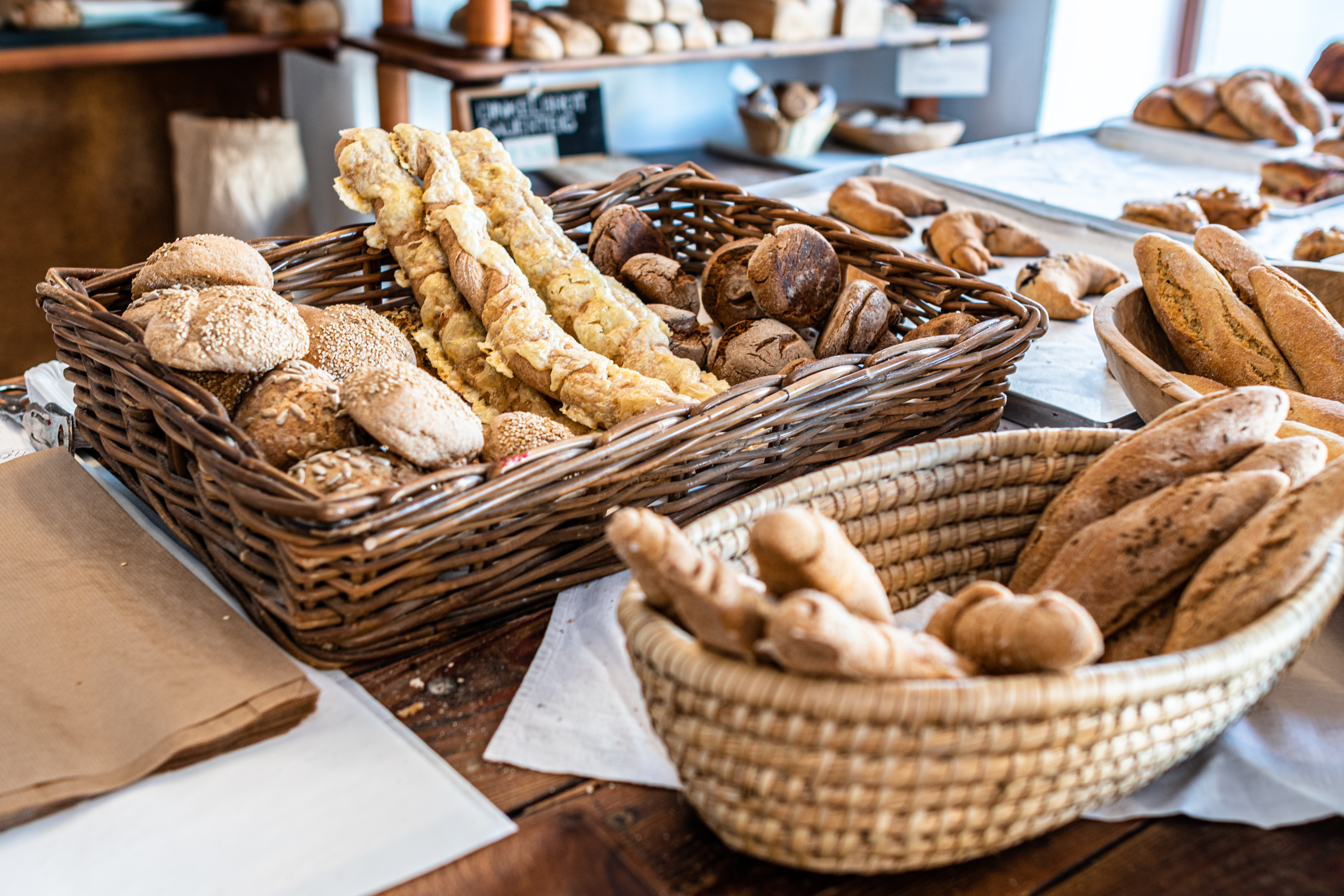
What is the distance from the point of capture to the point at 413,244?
53.2 inches

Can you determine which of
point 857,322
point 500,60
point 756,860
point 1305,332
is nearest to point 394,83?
point 500,60

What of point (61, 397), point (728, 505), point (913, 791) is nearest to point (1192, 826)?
point (913, 791)

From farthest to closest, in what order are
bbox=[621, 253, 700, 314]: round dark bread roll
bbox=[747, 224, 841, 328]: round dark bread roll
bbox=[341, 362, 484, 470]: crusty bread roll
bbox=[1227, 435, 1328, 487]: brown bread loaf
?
bbox=[621, 253, 700, 314]: round dark bread roll → bbox=[747, 224, 841, 328]: round dark bread roll → bbox=[341, 362, 484, 470]: crusty bread roll → bbox=[1227, 435, 1328, 487]: brown bread loaf

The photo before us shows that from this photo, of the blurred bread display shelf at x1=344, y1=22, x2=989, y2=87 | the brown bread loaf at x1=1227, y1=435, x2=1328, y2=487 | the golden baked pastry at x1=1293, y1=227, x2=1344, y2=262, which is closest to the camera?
the brown bread loaf at x1=1227, y1=435, x2=1328, y2=487

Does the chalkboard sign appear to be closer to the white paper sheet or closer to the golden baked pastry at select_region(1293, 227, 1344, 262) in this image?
the golden baked pastry at select_region(1293, 227, 1344, 262)

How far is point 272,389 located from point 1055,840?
77cm

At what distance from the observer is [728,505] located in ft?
2.72

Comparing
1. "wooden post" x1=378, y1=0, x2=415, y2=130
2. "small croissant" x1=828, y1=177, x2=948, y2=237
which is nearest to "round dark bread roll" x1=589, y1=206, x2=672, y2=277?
"small croissant" x1=828, y1=177, x2=948, y2=237

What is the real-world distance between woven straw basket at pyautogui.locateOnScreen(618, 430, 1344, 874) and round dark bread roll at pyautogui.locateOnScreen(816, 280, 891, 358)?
1.99 feet

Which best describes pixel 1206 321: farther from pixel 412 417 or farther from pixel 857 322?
pixel 412 417

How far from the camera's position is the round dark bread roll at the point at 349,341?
1137 mm

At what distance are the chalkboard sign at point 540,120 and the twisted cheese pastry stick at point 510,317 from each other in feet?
3.96

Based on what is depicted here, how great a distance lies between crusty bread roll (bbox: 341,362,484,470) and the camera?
3.01 ft

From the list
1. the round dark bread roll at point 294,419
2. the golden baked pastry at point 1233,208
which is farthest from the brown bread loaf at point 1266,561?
the golden baked pastry at point 1233,208
